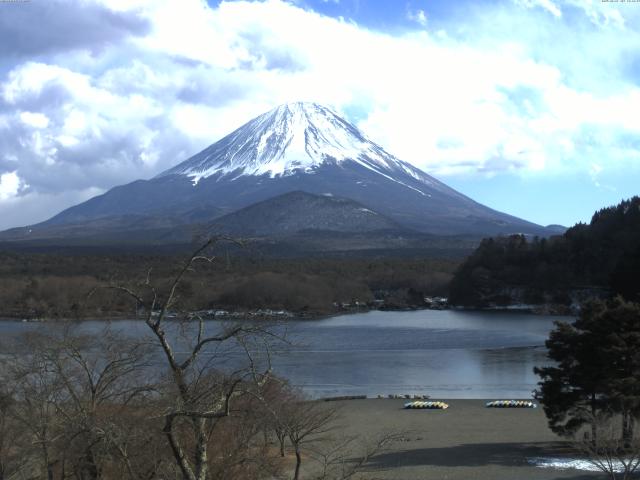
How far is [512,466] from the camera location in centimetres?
1317

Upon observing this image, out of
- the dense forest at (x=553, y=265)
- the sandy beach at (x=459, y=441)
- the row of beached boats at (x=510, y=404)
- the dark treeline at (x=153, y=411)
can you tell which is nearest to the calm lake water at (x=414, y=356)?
the row of beached boats at (x=510, y=404)

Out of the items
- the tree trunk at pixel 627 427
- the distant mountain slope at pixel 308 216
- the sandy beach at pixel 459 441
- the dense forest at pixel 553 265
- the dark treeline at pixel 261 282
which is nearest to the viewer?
the tree trunk at pixel 627 427

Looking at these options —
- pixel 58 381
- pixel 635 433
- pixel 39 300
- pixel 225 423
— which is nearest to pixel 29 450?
pixel 58 381

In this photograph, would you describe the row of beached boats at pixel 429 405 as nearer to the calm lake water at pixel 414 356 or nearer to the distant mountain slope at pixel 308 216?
the calm lake water at pixel 414 356

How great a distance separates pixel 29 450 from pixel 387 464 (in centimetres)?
670

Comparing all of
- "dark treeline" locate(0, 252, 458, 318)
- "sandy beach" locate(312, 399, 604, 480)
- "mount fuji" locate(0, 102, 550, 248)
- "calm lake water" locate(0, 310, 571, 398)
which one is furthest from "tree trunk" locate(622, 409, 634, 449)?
"mount fuji" locate(0, 102, 550, 248)

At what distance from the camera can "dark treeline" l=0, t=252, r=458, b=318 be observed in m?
52.8

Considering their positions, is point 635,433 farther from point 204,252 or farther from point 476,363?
point 476,363

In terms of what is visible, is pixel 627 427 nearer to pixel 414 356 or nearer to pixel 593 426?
pixel 593 426

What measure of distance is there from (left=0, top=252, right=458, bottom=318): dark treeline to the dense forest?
4919mm

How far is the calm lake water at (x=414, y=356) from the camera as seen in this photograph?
24.0 metres

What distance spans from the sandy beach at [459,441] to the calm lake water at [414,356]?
250cm

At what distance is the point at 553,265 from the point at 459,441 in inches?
1795

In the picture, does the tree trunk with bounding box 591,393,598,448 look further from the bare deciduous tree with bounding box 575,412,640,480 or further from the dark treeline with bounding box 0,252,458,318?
the dark treeline with bounding box 0,252,458,318
